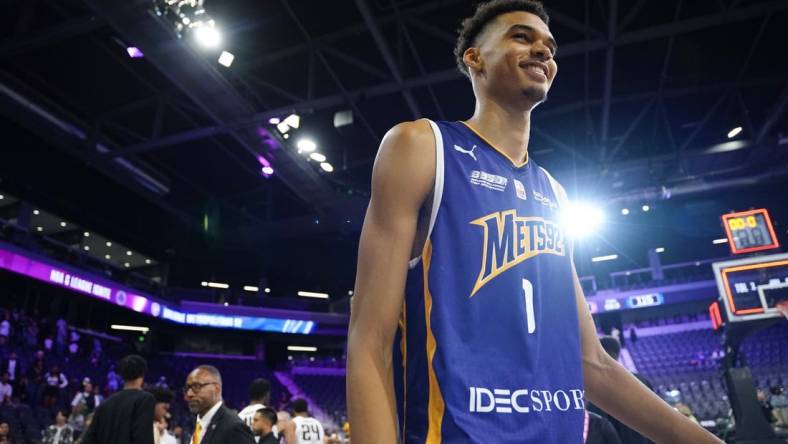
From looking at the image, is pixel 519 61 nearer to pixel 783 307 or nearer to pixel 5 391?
pixel 783 307

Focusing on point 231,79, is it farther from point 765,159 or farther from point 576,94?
point 765,159

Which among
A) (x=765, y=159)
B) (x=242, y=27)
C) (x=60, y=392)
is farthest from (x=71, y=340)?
(x=765, y=159)

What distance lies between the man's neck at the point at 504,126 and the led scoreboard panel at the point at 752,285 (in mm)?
6925

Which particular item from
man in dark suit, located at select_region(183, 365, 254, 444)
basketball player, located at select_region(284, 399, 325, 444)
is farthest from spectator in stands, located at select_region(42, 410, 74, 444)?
man in dark suit, located at select_region(183, 365, 254, 444)

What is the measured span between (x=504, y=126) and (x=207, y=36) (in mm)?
9488

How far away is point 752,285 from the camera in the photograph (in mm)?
7016

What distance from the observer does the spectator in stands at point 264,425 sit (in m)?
5.70

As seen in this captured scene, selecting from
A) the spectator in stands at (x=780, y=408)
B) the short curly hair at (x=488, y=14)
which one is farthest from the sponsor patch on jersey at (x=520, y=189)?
the spectator in stands at (x=780, y=408)

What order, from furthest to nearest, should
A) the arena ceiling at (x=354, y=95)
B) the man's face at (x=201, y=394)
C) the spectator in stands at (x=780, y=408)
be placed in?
the arena ceiling at (x=354, y=95) → the spectator in stands at (x=780, y=408) → the man's face at (x=201, y=394)

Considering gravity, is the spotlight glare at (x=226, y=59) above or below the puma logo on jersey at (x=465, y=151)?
above

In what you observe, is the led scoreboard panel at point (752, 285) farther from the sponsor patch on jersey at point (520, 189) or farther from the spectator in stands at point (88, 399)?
the spectator in stands at point (88, 399)

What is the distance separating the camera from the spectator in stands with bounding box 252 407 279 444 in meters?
5.70

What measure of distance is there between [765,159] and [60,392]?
18.6 meters

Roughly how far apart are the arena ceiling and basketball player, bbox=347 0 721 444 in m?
9.21
